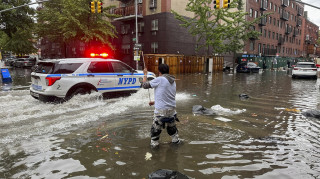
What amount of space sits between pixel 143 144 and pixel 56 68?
15.9ft

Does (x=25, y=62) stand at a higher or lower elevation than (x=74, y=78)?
higher

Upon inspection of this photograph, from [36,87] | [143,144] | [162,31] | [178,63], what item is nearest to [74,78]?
[36,87]

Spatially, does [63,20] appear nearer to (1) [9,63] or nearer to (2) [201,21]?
(2) [201,21]

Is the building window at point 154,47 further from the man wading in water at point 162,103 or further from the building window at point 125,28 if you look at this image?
the man wading in water at point 162,103

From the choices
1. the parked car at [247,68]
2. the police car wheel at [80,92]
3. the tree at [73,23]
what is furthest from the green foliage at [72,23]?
the parked car at [247,68]

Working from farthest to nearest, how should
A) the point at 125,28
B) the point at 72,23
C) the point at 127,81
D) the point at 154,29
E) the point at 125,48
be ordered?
the point at 125,48
the point at 125,28
the point at 154,29
the point at 72,23
the point at 127,81

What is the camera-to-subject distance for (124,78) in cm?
1009

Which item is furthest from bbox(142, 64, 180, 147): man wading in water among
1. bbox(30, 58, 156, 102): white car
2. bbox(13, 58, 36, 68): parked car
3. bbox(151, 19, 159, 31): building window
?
bbox(13, 58, 36, 68): parked car

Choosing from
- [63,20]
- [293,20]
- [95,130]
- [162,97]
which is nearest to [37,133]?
[95,130]

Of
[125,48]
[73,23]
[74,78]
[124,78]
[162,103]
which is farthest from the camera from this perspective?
[125,48]

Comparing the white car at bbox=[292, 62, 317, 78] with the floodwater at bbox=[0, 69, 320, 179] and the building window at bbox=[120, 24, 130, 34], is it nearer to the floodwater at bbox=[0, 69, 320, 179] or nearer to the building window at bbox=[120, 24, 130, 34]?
the floodwater at bbox=[0, 69, 320, 179]

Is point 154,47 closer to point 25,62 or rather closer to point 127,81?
point 25,62

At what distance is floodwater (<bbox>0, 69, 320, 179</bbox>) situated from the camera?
3930 millimetres

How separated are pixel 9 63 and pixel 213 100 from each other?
161 feet
